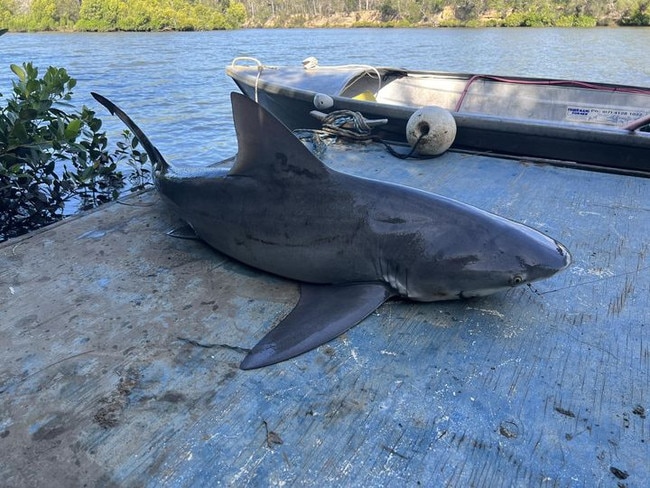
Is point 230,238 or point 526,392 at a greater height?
point 230,238

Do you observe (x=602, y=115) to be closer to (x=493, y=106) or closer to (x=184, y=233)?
(x=493, y=106)

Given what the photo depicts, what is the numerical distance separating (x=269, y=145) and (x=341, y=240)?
2.02ft

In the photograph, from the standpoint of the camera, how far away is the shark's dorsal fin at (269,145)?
260 cm

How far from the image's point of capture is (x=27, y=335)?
7.56 ft

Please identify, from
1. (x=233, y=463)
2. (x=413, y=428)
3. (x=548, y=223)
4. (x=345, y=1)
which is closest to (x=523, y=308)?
(x=413, y=428)

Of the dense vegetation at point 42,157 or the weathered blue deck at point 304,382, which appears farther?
the dense vegetation at point 42,157

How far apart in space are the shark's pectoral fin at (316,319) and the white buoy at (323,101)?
12.1ft

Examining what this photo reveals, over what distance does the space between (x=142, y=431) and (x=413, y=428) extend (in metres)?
0.93

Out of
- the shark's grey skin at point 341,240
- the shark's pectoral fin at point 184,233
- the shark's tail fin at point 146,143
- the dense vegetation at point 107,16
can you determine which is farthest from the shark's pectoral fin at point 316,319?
the dense vegetation at point 107,16

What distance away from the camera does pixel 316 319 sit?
230 cm

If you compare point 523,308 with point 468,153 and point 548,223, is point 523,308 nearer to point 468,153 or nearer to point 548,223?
point 548,223

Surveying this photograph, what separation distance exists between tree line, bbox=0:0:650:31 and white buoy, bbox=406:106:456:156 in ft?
178

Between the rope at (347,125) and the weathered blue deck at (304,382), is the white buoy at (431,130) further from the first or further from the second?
the weathered blue deck at (304,382)

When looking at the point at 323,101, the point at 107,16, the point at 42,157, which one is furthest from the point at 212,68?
the point at 107,16
